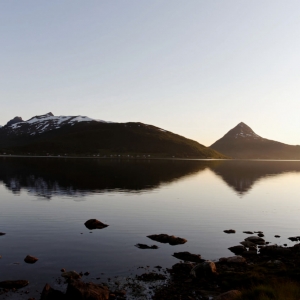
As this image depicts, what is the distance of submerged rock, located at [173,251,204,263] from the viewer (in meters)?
28.5

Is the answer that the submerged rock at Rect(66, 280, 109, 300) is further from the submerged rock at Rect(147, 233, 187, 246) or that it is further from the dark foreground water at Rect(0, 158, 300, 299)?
the submerged rock at Rect(147, 233, 187, 246)

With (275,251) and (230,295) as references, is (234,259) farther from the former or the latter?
(230,295)


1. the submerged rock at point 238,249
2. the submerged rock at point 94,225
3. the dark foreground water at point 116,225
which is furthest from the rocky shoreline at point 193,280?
the submerged rock at point 94,225

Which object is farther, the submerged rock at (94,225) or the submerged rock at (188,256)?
the submerged rock at (94,225)

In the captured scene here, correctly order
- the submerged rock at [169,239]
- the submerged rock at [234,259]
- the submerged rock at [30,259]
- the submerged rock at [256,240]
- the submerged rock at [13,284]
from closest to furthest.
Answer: the submerged rock at [13,284] → the submerged rock at [30,259] → the submerged rock at [234,259] → the submerged rock at [169,239] → the submerged rock at [256,240]

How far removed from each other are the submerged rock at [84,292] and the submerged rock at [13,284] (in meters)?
4.14

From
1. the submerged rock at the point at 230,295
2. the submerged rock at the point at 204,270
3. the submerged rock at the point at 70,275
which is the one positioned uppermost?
the submerged rock at the point at 230,295

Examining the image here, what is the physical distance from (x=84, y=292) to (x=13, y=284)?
18.7ft

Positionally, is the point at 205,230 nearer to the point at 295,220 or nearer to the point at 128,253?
the point at 128,253

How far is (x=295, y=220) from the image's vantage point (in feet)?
158

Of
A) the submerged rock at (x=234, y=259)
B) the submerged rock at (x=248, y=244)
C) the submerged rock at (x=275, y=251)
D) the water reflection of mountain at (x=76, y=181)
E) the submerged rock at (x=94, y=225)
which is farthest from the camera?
the water reflection of mountain at (x=76, y=181)

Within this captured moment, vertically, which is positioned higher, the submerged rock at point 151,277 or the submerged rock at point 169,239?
the submerged rock at point 169,239

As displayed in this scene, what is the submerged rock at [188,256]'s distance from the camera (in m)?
28.5

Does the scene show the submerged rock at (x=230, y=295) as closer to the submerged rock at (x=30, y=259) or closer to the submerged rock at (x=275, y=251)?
the submerged rock at (x=275, y=251)
